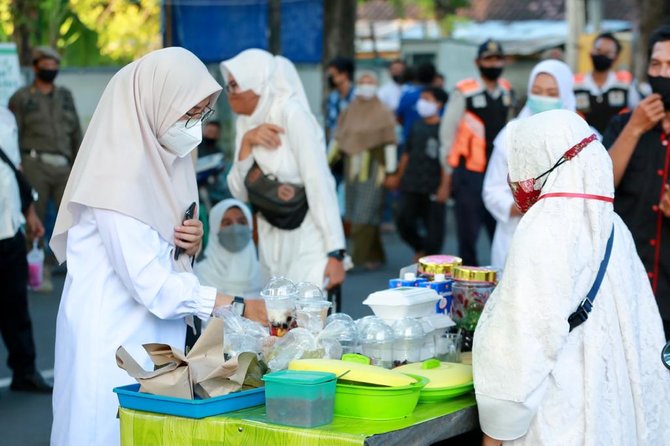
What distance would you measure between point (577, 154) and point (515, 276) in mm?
439

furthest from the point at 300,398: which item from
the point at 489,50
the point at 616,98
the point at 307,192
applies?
the point at 616,98

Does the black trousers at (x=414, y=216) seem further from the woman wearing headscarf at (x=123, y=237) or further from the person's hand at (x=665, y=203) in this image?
the woman wearing headscarf at (x=123, y=237)

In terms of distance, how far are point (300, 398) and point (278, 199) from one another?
9.72ft

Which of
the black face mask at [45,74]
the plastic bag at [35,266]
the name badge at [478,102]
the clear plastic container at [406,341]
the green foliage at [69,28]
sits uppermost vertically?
the green foliage at [69,28]

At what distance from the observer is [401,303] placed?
4.20m

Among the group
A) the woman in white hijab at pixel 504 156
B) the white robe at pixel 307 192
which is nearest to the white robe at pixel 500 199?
the woman in white hijab at pixel 504 156

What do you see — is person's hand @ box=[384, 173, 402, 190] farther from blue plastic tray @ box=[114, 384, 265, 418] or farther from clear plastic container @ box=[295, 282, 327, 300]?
blue plastic tray @ box=[114, 384, 265, 418]

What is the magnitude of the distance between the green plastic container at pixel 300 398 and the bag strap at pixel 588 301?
2.54 ft

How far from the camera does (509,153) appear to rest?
3.90m

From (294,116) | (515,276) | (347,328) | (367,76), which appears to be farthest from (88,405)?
(367,76)

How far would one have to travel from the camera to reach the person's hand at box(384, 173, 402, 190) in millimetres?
12641

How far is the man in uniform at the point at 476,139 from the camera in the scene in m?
9.54

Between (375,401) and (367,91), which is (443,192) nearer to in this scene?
(367,91)

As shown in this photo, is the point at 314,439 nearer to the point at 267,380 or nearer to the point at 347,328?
the point at 267,380
